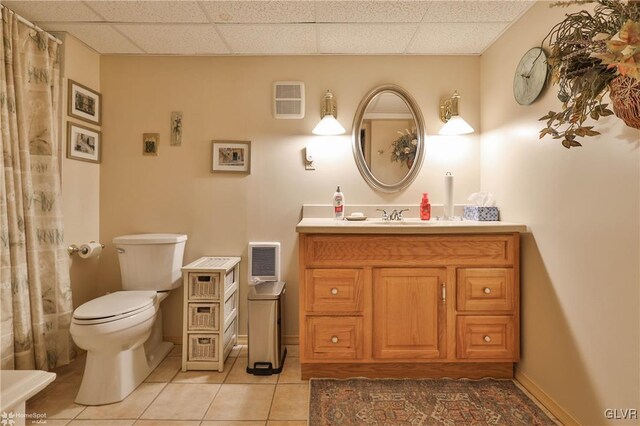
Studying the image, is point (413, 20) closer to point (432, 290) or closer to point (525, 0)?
point (525, 0)

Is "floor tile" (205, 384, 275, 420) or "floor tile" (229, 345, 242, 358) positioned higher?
"floor tile" (205, 384, 275, 420)

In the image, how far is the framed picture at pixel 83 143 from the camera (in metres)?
2.29

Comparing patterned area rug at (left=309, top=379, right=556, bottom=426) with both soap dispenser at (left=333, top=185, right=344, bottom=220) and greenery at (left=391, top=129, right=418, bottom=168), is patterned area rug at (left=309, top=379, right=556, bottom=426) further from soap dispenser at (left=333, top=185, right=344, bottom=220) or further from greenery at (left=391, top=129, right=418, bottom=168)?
greenery at (left=391, top=129, right=418, bottom=168)

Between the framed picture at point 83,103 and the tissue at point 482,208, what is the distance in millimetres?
2735

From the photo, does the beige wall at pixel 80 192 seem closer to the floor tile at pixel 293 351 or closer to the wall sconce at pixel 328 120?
the floor tile at pixel 293 351

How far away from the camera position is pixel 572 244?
5.32 feet

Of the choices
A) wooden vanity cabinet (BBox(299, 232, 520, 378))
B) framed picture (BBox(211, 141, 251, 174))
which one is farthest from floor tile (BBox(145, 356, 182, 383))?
framed picture (BBox(211, 141, 251, 174))

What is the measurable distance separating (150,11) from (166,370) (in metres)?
2.17

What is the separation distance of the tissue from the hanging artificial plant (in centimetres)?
117

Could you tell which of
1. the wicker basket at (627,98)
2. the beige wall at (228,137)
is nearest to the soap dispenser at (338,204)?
the beige wall at (228,137)

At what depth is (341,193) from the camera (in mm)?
2490

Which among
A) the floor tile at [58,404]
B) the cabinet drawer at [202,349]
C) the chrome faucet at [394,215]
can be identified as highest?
the chrome faucet at [394,215]

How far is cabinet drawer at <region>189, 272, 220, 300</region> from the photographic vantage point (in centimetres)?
220

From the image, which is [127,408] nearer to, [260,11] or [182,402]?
[182,402]
